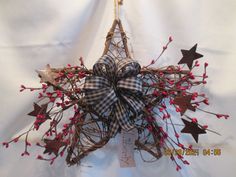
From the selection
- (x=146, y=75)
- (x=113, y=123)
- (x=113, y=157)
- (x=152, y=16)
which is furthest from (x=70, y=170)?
(x=152, y=16)

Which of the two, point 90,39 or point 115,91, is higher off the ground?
point 90,39

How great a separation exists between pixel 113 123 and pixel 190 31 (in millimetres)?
556

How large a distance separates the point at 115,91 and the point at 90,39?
0.35m

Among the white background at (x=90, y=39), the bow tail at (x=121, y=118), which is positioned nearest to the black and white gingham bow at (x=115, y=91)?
the bow tail at (x=121, y=118)

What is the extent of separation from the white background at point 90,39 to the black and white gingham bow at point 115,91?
0.84ft

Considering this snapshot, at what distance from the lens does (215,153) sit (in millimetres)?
1051

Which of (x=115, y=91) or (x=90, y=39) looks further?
(x=90, y=39)

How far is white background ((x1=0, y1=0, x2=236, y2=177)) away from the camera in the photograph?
107cm

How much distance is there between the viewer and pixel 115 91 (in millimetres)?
859

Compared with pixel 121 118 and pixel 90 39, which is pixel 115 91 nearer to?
pixel 121 118

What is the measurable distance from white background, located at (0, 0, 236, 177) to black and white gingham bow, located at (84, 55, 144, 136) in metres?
0.26

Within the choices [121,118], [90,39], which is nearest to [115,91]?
[121,118]

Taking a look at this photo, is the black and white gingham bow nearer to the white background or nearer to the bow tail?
the bow tail

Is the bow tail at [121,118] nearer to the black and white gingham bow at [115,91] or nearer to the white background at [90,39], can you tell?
the black and white gingham bow at [115,91]
